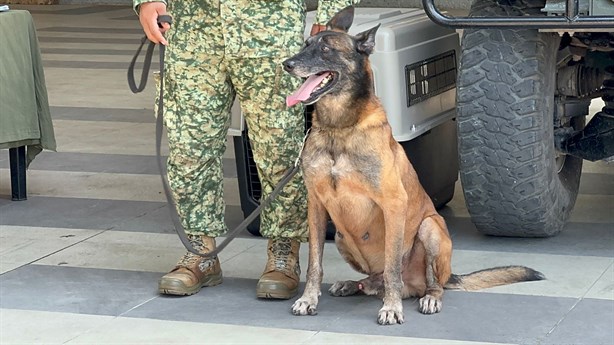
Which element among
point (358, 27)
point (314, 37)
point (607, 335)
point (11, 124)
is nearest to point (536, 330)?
point (607, 335)

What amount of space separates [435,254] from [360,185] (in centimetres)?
43

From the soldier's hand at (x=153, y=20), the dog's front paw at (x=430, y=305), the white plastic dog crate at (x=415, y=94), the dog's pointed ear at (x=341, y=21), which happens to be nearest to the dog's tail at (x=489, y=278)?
the dog's front paw at (x=430, y=305)

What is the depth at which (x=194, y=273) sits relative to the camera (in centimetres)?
503

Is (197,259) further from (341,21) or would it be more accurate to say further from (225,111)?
(341,21)

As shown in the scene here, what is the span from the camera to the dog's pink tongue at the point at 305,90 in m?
4.42

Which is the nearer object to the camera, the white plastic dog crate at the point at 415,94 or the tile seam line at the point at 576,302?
the tile seam line at the point at 576,302

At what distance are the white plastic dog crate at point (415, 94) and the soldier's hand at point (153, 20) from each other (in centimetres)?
108

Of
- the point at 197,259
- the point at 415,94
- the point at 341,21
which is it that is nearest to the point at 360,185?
the point at 341,21

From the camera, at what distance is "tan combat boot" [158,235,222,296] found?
4.96 m

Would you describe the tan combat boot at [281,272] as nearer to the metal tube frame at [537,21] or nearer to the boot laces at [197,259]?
Answer: the boot laces at [197,259]

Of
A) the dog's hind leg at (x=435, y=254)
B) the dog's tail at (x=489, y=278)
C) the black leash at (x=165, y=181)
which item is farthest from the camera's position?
the dog's tail at (x=489, y=278)

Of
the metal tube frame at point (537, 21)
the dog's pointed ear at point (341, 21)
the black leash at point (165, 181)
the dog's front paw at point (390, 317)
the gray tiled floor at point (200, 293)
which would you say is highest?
the dog's pointed ear at point (341, 21)

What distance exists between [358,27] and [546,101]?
961 millimetres

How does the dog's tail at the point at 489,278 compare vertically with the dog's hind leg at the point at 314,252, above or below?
below
